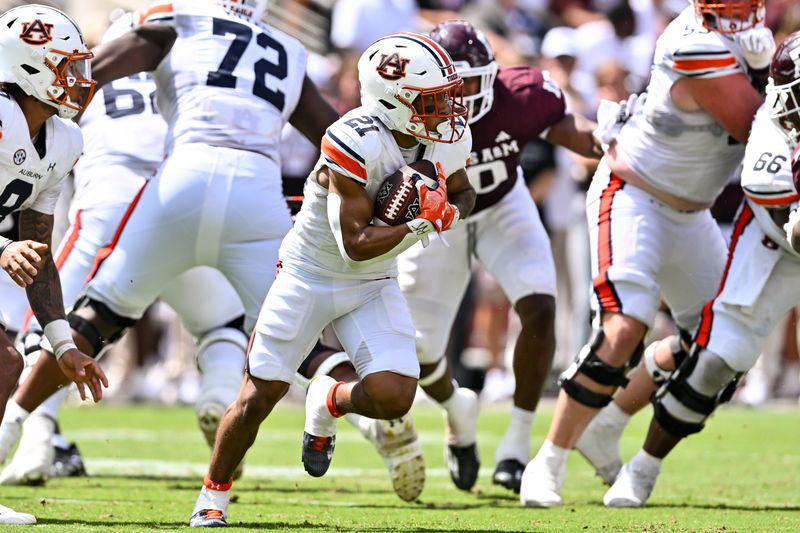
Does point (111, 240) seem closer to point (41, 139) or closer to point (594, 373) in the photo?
point (41, 139)

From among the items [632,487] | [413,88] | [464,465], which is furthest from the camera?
[464,465]

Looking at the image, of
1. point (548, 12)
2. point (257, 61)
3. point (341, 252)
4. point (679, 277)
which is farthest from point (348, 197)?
point (548, 12)

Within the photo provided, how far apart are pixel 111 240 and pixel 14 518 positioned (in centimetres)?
174

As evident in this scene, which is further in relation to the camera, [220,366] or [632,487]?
[220,366]

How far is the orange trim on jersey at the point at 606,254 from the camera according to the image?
572 centimetres

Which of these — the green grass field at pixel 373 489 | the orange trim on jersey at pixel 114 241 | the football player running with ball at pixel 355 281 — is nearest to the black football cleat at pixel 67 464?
the green grass field at pixel 373 489

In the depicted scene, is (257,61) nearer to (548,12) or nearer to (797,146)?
(797,146)

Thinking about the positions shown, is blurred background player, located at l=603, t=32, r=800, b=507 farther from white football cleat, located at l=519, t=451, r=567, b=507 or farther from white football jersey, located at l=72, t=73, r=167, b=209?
white football jersey, located at l=72, t=73, r=167, b=209

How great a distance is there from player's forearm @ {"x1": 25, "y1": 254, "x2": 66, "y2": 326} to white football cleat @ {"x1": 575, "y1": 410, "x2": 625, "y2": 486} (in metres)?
2.51

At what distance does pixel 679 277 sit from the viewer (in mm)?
6070

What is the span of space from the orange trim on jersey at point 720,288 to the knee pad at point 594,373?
0.92 ft

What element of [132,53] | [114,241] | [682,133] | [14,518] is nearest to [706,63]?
[682,133]

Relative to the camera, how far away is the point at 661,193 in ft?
19.2

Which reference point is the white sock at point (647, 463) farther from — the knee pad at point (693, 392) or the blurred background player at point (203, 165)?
the blurred background player at point (203, 165)
